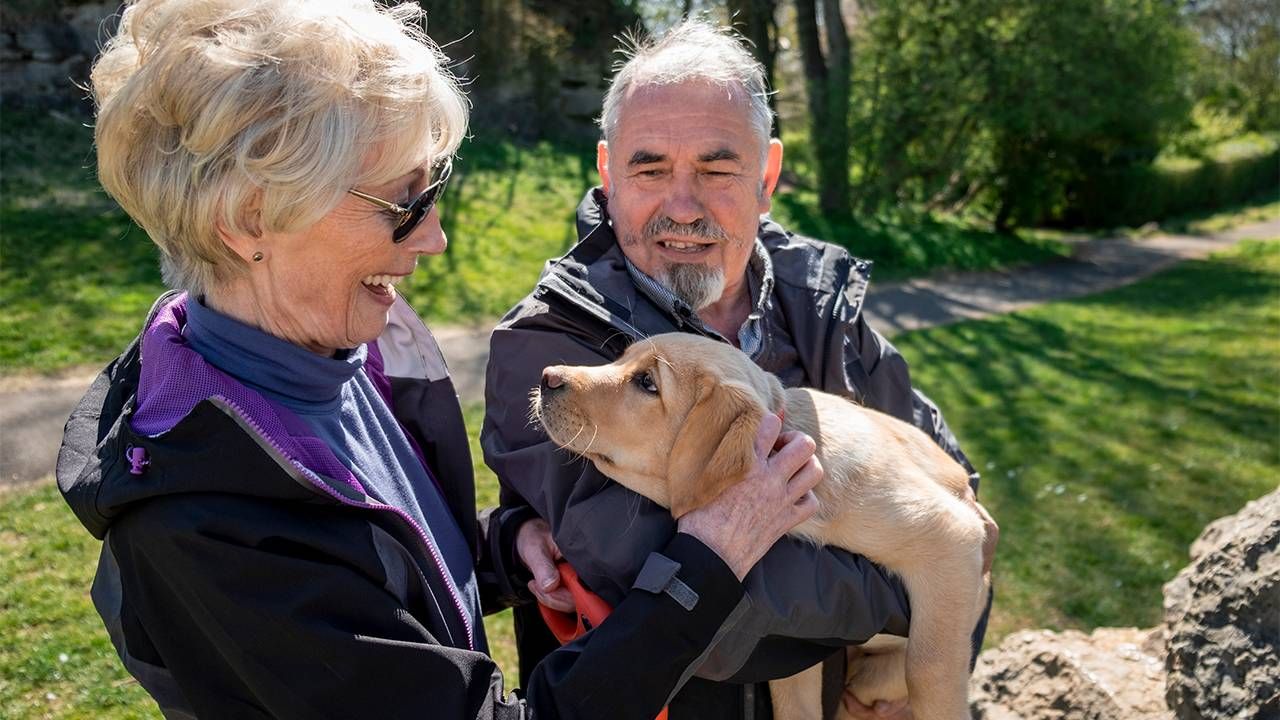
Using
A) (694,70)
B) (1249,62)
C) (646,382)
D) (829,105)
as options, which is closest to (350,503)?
(646,382)

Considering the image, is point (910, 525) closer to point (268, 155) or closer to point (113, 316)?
point (268, 155)

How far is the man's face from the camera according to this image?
11.0 feet

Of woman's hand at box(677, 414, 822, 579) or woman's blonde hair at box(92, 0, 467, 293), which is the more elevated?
woman's blonde hair at box(92, 0, 467, 293)

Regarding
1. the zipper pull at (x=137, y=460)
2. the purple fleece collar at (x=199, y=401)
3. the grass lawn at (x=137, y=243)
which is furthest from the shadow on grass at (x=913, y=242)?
the zipper pull at (x=137, y=460)

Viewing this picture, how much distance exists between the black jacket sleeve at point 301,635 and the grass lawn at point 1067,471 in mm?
3006

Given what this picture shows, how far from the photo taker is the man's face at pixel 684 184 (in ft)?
11.0

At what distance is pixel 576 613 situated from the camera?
2926 mm

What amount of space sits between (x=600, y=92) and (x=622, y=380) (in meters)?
21.0

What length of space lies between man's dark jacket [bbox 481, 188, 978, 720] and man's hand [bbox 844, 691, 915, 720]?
40 cm

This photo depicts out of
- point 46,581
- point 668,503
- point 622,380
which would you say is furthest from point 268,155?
point 46,581

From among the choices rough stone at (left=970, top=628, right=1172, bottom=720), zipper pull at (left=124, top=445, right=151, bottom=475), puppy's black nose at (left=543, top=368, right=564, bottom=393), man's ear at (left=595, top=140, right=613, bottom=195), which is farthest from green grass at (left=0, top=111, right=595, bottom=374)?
rough stone at (left=970, top=628, right=1172, bottom=720)

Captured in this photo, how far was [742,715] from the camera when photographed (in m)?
2.92

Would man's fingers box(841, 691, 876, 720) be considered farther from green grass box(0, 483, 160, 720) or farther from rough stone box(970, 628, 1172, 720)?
green grass box(0, 483, 160, 720)

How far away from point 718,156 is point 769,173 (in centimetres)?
51
